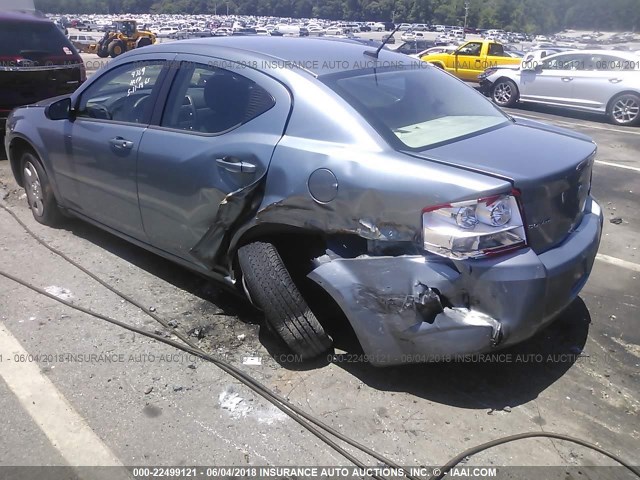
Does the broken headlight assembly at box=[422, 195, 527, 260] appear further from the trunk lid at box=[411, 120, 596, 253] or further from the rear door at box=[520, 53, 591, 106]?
the rear door at box=[520, 53, 591, 106]

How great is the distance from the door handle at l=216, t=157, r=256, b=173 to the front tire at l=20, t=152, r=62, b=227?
234 cm

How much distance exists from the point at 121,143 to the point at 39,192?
1.70 metres

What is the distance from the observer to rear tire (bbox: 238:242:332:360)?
3.14 metres

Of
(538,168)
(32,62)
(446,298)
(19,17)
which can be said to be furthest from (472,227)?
(19,17)

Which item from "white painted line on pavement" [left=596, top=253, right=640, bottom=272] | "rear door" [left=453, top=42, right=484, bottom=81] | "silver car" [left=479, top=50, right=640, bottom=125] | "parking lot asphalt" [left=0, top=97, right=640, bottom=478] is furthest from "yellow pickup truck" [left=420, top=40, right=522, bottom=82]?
"parking lot asphalt" [left=0, top=97, right=640, bottom=478]

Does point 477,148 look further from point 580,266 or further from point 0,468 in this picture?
point 0,468

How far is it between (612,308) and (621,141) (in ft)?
24.6

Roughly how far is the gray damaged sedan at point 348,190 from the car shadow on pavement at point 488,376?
12.1 inches

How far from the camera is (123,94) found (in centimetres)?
425

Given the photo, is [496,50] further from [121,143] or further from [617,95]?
[121,143]

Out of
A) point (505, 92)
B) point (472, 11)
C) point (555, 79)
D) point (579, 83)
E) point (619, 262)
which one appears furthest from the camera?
point (472, 11)

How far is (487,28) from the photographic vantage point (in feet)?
249

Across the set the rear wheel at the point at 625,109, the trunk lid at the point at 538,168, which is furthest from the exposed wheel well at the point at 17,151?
A: the rear wheel at the point at 625,109

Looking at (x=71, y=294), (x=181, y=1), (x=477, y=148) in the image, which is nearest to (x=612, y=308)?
(x=477, y=148)
